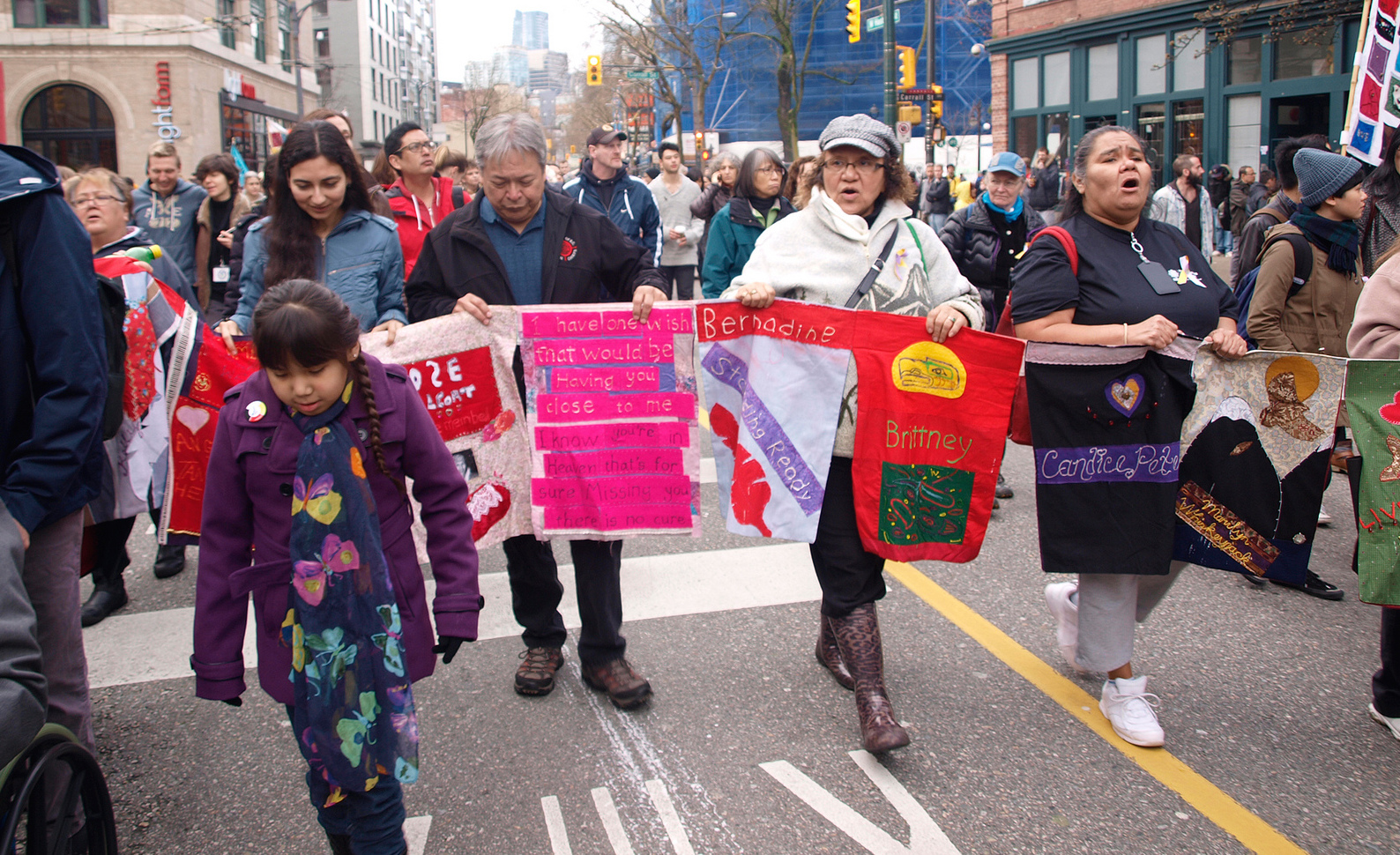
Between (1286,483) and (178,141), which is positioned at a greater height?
(178,141)

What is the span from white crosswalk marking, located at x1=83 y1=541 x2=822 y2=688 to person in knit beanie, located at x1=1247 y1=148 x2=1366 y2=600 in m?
2.42

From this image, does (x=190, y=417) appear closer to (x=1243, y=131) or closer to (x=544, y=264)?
(x=544, y=264)

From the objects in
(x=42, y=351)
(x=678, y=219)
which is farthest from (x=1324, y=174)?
(x=678, y=219)

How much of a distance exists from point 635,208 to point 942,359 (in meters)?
5.55

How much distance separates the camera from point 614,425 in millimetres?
3799

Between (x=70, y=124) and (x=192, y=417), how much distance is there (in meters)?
37.3

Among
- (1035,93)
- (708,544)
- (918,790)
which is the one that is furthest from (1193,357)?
(1035,93)

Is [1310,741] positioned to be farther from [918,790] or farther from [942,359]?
[942,359]

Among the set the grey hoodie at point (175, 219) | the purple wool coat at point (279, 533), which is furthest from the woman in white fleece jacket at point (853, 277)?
the grey hoodie at point (175, 219)

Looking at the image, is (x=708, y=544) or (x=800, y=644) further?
(x=708, y=544)

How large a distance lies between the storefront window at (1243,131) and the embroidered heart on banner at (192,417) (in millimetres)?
23542

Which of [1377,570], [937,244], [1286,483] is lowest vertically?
[1377,570]

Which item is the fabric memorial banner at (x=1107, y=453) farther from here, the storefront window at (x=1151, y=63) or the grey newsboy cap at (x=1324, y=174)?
the storefront window at (x=1151, y=63)

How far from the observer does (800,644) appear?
429 centimetres
